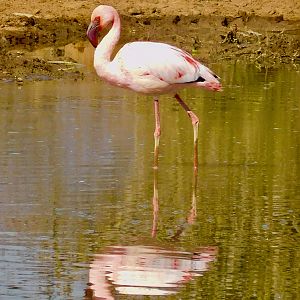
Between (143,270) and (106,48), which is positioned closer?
(143,270)

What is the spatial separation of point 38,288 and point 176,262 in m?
0.94

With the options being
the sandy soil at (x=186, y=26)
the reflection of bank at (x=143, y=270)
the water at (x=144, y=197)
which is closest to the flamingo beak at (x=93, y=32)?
the water at (x=144, y=197)

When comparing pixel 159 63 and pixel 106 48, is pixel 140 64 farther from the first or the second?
pixel 106 48

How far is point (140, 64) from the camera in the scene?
34.1 ft

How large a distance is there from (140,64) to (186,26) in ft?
34.2

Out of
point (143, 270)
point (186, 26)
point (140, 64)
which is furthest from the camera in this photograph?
point (186, 26)

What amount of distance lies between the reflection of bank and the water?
1cm

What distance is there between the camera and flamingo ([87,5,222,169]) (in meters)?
10.4

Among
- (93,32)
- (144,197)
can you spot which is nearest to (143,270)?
(144,197)

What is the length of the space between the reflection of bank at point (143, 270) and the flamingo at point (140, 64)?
2959mm

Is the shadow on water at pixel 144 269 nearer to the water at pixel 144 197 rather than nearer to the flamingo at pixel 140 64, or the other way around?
the water at pixel 144 197

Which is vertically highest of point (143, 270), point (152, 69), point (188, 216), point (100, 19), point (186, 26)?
point (186, 26)

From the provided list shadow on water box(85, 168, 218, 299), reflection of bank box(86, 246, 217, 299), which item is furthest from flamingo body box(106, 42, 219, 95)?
reflection of bank box(86, 246, 217, 299)

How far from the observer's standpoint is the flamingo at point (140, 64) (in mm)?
10375
